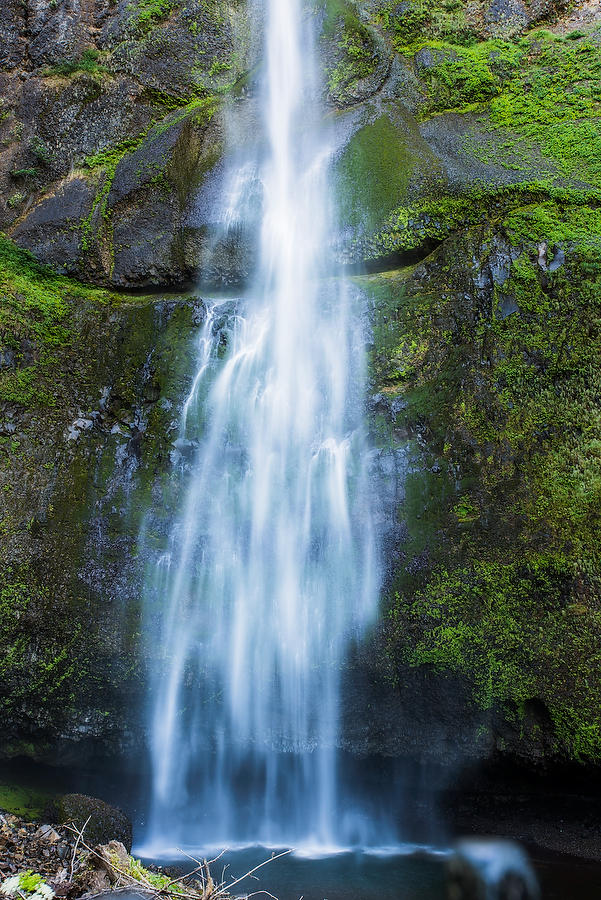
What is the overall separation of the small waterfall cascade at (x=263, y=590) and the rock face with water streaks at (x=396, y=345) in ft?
1.10

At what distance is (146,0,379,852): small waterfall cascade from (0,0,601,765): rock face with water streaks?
1.10ft

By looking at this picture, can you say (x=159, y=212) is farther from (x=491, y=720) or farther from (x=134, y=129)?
(x=491, y=720)

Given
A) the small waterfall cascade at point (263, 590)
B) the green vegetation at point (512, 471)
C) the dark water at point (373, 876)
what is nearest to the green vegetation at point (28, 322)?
the small waterfall cascade at point (263, 590)

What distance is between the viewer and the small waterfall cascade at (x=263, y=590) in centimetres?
623

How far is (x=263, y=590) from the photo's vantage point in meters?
6.45

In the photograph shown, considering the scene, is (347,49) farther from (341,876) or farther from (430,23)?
(341,876)

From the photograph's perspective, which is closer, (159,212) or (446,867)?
(446,867)

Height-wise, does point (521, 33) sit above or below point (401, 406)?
above

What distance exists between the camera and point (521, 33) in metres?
8.29

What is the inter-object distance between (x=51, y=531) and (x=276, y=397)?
289 centimetres

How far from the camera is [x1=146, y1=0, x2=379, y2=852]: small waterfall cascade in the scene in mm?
6234

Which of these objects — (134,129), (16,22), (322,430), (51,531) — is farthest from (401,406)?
(16,22)

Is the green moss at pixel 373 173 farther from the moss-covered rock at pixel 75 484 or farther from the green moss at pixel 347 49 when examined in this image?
the moss-covered rock at pixel 75 484

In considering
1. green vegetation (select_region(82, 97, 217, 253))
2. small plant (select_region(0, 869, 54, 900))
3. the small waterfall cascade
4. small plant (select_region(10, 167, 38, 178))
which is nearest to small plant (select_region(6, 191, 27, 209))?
small plant (select_region(10, 167, 38, 178))
